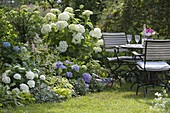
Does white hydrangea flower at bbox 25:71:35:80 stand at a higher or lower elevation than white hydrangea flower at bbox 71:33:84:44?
lower

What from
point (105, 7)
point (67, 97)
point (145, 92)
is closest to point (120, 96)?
point (145, 92)

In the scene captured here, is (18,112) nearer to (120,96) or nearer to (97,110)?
(97,110)

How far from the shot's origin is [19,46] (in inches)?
234

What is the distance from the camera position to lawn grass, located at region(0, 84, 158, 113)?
4.84m

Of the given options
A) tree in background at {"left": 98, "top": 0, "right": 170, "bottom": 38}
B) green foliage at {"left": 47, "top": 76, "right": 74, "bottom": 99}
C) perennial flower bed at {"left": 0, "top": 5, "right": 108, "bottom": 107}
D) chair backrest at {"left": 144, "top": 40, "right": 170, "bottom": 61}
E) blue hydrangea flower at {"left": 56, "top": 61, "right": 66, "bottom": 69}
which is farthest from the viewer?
tree in background at {"left": 98, "top": 0, "right": 170, "bottom": 38}

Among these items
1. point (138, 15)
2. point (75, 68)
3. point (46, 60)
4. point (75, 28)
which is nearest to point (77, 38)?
point (75, 28)

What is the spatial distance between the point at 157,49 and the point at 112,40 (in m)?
1.96

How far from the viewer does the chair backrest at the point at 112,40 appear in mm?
7586

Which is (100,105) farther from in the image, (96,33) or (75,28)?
(96,33)

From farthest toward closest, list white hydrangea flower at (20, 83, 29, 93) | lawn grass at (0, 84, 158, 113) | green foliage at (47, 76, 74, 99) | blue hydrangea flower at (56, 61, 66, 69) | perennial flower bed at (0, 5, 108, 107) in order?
1. blue hydrangea flower at (56, 61, 66, 69)
2. green foliage at (47, 76, 74, 99)
3. perennial flower bed at (0, 5, 108, 107)
4. white hydrangea flower at (20, 83, 29, 93)
5. lawn grass at (0, 84, 158, 113)

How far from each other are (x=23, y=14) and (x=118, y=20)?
3130mm

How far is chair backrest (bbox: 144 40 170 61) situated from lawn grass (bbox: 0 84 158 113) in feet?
A: 2.04

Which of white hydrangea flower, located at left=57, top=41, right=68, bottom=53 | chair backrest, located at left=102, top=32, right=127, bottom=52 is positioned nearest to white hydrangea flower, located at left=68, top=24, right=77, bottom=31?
white hydrangea flower, located at left=57, top=41, right=68, bottom=53

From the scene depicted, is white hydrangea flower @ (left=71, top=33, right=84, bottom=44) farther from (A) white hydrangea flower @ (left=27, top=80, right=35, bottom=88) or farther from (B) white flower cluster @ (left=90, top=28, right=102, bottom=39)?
(A) white hydrangea flower @ (left=27, top=80, right=35, bottom=88)
